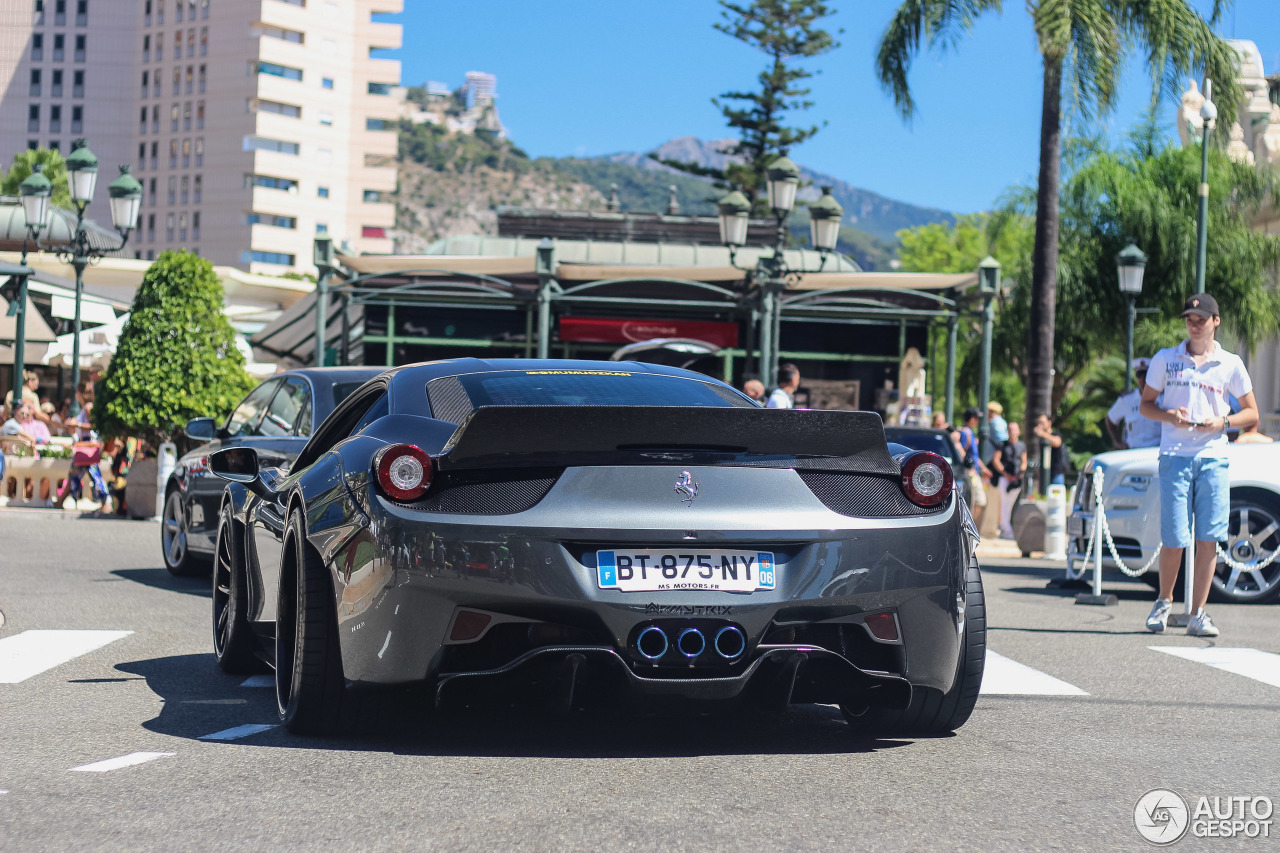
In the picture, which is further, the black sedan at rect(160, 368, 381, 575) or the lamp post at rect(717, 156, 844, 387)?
the lamp post at rect(717, 156, 844, 387)

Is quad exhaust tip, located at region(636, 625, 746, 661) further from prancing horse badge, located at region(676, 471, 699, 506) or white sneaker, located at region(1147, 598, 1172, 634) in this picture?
white sneaker, located at region(1147, 598, 1172, 634)

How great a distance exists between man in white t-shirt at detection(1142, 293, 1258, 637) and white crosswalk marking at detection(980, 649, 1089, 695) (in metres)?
1.98

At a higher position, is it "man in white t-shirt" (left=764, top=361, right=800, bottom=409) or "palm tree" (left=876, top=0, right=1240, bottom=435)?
"palm tree" (left=876, top=0, right=1240, bottom=435)

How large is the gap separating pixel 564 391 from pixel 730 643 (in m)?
1.25

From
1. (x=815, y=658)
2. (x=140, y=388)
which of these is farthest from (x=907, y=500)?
(x=140, y=388)

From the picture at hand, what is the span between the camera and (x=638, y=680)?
4.82m

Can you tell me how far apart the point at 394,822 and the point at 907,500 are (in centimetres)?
192

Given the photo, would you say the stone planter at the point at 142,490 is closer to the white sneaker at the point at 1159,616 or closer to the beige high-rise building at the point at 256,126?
the white sneaker at the point at 1159,616

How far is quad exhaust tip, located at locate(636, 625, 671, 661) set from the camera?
480cm

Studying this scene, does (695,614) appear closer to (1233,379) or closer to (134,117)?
(1233,379)

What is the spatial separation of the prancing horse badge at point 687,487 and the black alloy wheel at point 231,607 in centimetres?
250

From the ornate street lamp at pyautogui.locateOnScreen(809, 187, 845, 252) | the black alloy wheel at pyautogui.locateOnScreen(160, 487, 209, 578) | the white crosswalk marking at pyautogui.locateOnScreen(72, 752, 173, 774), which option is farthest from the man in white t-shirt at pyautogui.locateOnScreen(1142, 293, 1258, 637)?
the ornate street lamp at pyautogui.locateOnScreen(809, 187, 845, 252)

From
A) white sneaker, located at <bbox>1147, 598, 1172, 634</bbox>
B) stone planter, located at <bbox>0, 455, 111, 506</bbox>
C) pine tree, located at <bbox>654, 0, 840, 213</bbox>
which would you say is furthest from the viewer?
pine tree, located at <bbox>654, 0, 840, 213</bbox>

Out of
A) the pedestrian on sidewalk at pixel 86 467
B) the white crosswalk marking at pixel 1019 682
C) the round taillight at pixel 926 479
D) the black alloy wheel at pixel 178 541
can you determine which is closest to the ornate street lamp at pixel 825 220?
the pedestrian on sidewalk at pixel 86 467
